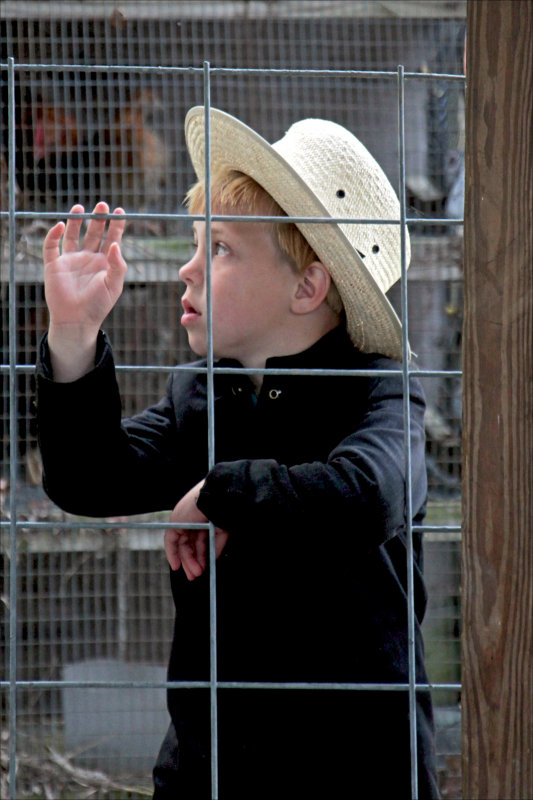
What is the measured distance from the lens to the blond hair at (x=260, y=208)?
0.89 metres

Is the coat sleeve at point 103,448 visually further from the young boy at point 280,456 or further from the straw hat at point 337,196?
the straw hat at point 337,196

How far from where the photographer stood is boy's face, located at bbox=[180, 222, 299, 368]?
2.90 ft

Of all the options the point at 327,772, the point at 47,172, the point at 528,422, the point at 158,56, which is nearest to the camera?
the point at 528,422

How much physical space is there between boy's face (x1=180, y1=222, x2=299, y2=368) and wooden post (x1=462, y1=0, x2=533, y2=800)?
31 cm

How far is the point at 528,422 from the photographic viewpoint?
59 cm

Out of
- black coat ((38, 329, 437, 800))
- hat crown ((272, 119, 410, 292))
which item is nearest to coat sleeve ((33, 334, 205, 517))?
black coat ((38, 329, 437, 800))

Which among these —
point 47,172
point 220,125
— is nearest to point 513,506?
point 220,125

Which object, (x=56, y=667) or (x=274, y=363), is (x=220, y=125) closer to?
(x=274, y=363)

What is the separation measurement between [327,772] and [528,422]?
384mm

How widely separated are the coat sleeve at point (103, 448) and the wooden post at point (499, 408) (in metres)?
0.28

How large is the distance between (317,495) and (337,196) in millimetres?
290

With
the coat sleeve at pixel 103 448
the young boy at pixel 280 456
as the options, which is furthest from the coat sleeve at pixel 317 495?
the coat sleeve at pixel 103 448

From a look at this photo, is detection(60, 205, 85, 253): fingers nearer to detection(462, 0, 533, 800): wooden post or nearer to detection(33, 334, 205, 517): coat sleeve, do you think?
detection(33, 334, 205, 517): coat sleeve

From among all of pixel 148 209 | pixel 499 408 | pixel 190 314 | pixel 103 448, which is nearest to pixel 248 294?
pixel 190 314
